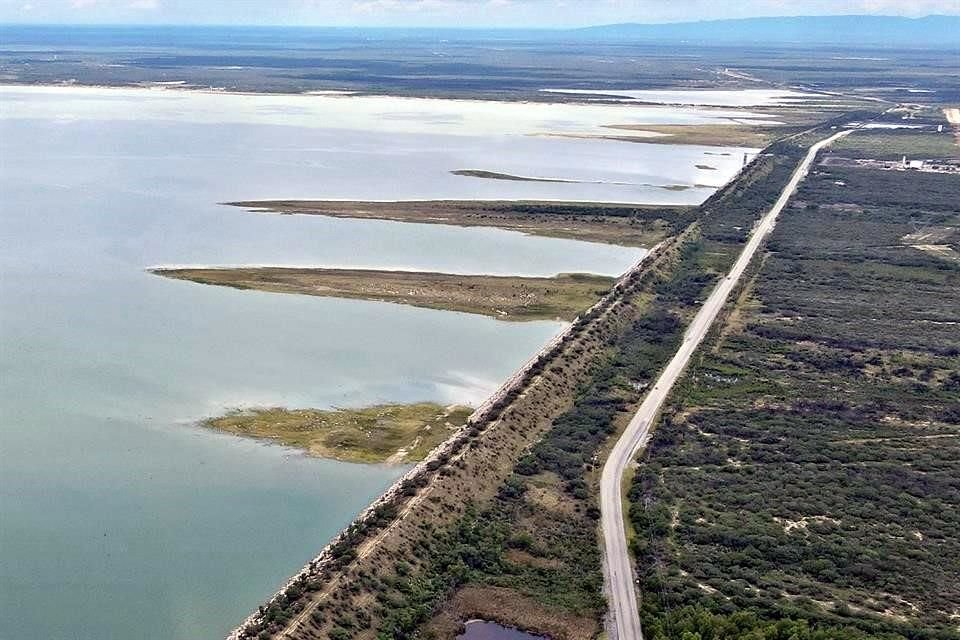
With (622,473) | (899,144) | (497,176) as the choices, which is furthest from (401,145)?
(622,473)

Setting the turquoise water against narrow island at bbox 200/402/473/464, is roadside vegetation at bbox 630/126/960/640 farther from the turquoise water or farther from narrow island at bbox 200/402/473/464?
the turquoise water

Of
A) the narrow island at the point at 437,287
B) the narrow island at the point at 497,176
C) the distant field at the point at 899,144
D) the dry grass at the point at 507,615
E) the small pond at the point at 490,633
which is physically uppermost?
the distant field at the point at 899,144

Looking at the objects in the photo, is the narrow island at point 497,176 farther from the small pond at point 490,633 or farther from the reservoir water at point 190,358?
the small pond at point 490,633

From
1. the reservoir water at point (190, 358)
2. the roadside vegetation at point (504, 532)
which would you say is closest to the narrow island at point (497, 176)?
the reservoir water at point (190, 358)

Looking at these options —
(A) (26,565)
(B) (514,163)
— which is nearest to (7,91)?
(B) (514,163)

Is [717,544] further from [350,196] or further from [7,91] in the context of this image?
[7,91]

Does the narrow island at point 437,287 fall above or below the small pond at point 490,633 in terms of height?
above

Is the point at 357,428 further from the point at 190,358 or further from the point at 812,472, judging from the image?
the point at 812,472
